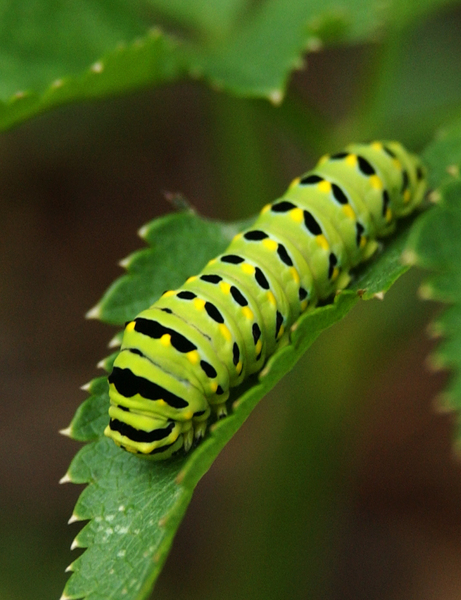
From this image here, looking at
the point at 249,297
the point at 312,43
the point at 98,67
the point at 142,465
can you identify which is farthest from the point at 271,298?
the point at 312,43

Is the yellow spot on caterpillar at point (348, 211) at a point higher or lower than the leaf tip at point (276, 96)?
lower

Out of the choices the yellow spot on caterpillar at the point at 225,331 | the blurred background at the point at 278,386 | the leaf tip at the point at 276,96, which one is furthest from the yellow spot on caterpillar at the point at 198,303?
the blurred background at the point at 278,386

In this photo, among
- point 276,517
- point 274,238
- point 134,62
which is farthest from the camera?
point 276,517

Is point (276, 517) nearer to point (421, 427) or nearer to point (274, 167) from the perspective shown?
point (274, 167)

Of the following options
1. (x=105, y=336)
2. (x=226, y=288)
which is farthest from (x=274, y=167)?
(x=105, y=336)

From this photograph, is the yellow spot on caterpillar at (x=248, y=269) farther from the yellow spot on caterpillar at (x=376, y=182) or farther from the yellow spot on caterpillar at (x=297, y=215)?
the yellow spot on caterpillar at (x=376, y=182)

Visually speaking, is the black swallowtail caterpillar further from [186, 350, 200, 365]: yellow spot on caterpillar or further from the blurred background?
the blurred background
